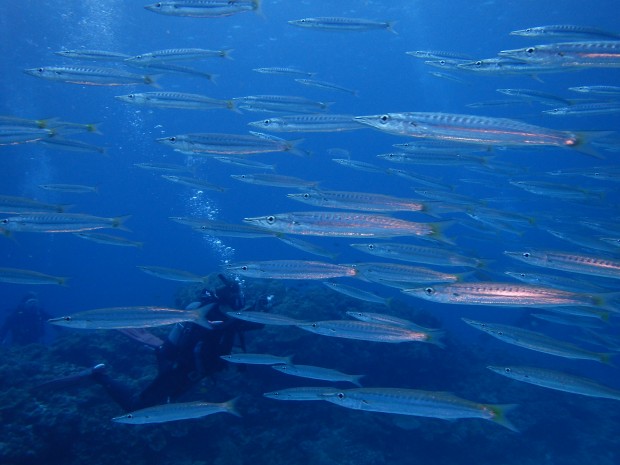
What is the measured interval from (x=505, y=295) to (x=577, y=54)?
2.73 m

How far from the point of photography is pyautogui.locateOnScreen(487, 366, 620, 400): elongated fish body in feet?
17.4

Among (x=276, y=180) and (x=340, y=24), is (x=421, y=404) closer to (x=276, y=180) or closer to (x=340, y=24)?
(x=276, y=180)

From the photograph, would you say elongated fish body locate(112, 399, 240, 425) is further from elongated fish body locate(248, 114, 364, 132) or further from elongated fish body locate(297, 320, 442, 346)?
elongated fish body locate(248, 114, 364, 132)

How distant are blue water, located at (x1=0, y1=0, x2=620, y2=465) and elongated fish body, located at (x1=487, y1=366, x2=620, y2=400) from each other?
A: 216 cm

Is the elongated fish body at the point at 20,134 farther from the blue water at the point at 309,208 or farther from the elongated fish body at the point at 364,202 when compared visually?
the elongated fish body at the point at 364,202

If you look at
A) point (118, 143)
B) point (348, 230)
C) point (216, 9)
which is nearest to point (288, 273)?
point (348, 230)

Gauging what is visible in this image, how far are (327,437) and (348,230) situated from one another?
5.93 meters

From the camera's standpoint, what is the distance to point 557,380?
17.7 ft

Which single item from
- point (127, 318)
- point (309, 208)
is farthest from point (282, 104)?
point (309, 208)

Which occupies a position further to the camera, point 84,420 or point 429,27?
point 429,27

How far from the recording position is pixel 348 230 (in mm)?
4973

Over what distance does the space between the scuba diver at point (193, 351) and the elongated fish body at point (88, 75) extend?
128 inches

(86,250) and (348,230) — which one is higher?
(348,230)

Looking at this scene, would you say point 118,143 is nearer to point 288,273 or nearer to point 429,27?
point 429,27
